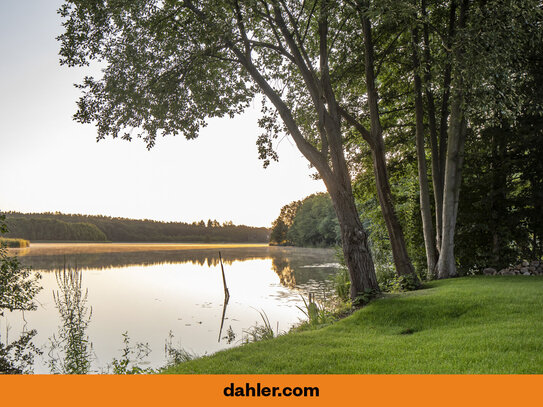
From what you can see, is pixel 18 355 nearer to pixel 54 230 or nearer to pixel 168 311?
pixel 168 311

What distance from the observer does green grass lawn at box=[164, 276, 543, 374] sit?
468cm

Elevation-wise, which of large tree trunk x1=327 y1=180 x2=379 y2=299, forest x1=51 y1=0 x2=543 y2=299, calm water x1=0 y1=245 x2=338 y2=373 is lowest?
calm water x1=0 y1=245 x2=338 y2=373

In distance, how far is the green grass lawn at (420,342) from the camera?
4.68 metres

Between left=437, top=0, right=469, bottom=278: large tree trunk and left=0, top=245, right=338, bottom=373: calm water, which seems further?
left=437, top=0, right=469, bottom=278: large tree trunk

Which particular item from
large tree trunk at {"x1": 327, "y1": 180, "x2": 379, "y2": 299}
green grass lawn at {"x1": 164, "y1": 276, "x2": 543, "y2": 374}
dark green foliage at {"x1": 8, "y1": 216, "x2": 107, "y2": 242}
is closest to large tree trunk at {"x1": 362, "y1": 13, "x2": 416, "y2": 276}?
large tree trunk at {"x1": 327, "y1": 180, "x2": 379, "y2": 299}

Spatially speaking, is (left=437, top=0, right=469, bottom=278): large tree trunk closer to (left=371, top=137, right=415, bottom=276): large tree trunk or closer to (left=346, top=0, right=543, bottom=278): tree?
(left=346, top=0, right=543, bottom=278): tree

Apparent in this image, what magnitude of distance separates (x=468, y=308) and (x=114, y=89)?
10009mm

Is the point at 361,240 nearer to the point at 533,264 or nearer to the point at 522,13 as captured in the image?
the point at 522,13

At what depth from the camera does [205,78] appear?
38.4 feet

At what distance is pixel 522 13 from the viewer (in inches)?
313

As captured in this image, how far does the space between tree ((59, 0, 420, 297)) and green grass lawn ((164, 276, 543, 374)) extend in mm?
2040
